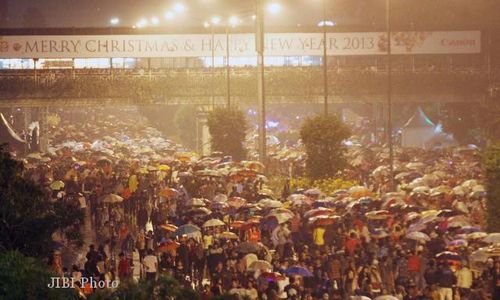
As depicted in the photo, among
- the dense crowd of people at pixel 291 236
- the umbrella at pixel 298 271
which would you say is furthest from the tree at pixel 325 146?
the umbrella at pixel 298 271

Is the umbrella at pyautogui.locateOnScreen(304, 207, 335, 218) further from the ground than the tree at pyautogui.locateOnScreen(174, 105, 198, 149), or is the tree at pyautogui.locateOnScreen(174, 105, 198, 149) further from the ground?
the tree at pyautogui.locateOnScreen(174, 105, 198, 149)

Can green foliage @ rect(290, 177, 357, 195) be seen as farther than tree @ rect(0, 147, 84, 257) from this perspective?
Yes

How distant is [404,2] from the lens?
225ft

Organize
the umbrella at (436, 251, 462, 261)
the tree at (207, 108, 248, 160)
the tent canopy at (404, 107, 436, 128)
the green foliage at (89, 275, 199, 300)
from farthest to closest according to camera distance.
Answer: the tent canopy at (404, 107, 436, 128) < the tree at (207, 108, 248, 160) < the umbrella at (436, 251, 462, 261) < the green foliage at (89, 275, 199, 300)

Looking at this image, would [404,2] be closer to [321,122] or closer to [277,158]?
[277,158]

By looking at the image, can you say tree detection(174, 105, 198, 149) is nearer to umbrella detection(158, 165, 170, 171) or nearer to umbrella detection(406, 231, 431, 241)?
umbrella detection(158, 165, 170, 171)

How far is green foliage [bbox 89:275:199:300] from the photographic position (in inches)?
364

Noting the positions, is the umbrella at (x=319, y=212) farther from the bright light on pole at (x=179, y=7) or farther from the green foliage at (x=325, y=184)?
the bright light on pole at (x=179, y=7)

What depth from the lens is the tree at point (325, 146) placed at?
1353 inches

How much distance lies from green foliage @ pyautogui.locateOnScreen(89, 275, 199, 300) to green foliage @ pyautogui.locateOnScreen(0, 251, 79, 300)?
0.72 metres

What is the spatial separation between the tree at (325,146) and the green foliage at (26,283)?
24.4m

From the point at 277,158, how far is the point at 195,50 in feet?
50.1

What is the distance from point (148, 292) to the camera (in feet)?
30.6

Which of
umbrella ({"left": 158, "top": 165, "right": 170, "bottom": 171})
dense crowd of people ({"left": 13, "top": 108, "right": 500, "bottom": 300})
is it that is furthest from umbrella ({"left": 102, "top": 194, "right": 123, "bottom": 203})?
umbrella ({"left": 158, "top": 165, "right": 170, "bottom": 171})
